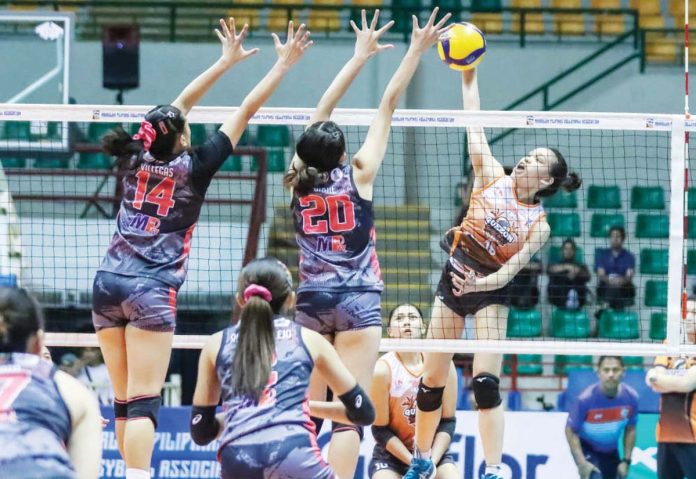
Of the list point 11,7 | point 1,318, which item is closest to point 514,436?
point 1,318

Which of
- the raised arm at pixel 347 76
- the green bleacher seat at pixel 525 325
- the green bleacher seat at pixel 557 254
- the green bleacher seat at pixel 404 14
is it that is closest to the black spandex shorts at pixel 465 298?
the raised arm at pixel 347 76

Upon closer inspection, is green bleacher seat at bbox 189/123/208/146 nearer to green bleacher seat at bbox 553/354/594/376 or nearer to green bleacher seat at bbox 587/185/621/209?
green bleacher seat at bbox 553/354/594/376

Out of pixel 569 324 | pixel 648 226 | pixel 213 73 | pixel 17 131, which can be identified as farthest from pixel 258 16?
pixel 213 73

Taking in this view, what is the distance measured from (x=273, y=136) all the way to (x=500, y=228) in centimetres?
950

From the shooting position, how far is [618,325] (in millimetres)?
15867

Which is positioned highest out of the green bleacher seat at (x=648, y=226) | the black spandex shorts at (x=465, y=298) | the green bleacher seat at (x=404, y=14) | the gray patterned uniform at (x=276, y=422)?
the green bleacher seat at (x=404, y=14)

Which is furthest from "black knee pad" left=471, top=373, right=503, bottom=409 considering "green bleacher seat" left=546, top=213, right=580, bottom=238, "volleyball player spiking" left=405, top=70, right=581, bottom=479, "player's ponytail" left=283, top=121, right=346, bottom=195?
"green bleacher seat" left=546, top=213, right=580, bottom=238

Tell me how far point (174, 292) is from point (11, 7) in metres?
12.1

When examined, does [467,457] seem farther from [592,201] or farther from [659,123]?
[592,201]

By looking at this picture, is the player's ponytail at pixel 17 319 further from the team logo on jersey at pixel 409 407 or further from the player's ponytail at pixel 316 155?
the team logo on jersey at pixel 409 407

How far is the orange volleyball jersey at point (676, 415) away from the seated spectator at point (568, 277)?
150 inches

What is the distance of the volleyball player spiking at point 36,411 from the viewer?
419 cm

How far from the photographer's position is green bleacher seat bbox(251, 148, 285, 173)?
16094 millimetres

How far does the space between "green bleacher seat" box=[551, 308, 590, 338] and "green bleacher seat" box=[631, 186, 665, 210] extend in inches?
67.6
